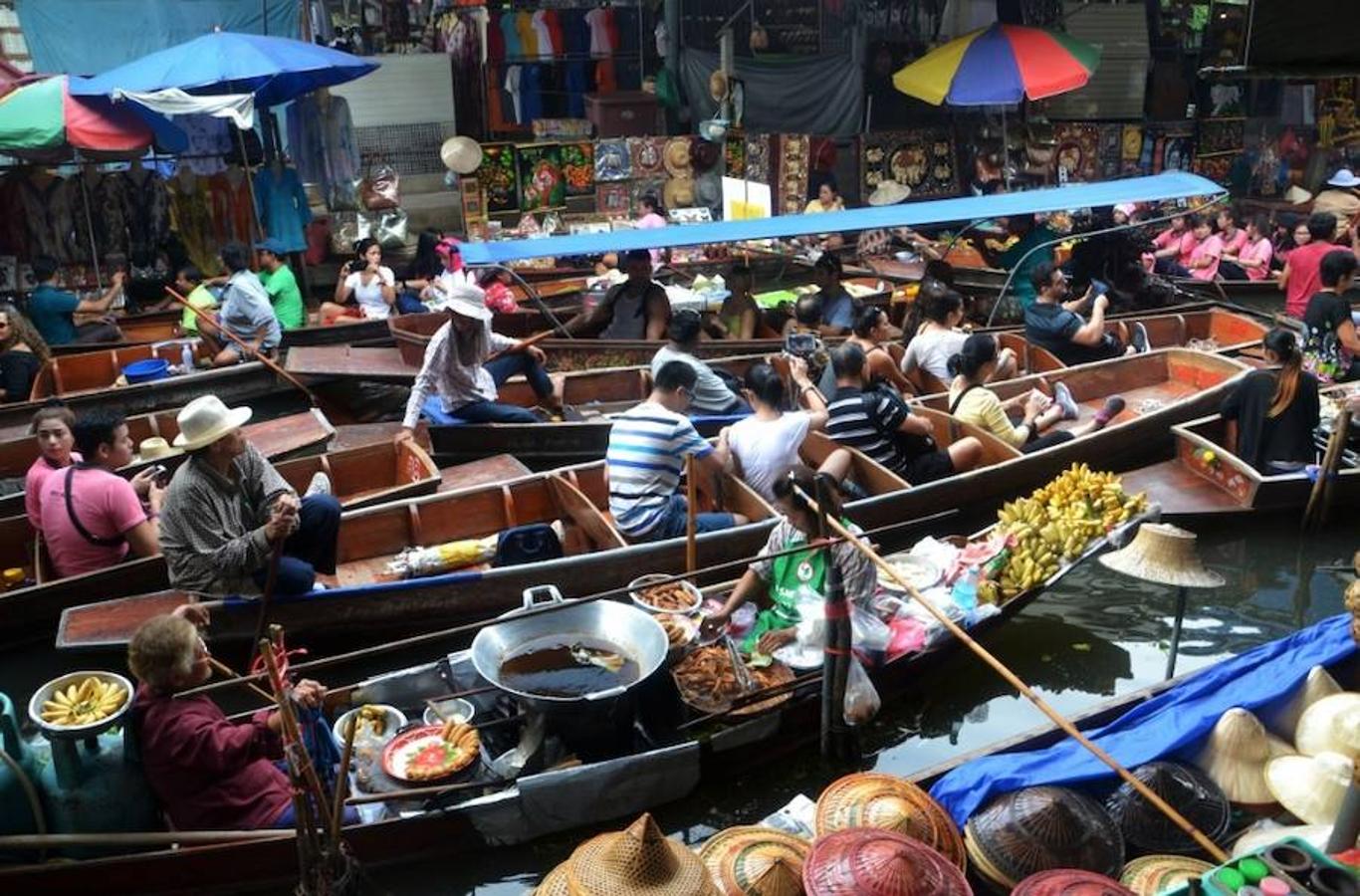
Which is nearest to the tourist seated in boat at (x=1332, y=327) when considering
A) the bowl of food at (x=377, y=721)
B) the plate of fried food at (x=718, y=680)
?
the plate of fried food at (x=718, y=680)

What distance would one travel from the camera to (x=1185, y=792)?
14.3 ft

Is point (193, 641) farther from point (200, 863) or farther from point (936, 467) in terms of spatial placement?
point (936, 467)

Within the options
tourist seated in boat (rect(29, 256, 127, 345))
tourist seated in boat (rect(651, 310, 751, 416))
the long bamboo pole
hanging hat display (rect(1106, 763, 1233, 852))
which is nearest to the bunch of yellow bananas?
the long bamboo pole

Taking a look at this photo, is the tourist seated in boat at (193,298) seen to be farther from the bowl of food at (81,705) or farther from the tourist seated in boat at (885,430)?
the bowl of food at (81,705)

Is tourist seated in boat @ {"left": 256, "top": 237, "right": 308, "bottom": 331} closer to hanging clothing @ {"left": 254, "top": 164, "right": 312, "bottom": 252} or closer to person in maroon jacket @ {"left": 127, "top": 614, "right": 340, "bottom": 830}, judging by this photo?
hanging clothing @ {"left": 254, "top": 164, "right": 312, "bottom": 252}

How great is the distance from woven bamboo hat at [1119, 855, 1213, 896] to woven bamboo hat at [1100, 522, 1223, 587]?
1.48m

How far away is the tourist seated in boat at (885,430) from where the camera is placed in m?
7.16

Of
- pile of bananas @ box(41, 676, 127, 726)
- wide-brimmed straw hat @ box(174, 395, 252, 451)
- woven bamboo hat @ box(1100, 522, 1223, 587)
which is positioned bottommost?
woven bamboo hat @ box(1100, 522, 1223, 587)

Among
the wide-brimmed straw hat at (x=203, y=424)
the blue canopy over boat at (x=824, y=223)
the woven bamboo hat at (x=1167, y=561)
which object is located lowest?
the woven bamboo hat at (x=1167, y=561)

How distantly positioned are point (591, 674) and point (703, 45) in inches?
508

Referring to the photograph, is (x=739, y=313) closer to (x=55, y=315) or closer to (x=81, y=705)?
(x=55, y=315)

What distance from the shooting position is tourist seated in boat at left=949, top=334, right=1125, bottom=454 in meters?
7.60

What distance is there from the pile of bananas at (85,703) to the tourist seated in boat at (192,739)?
14 centimetres

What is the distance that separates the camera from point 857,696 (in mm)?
5203
